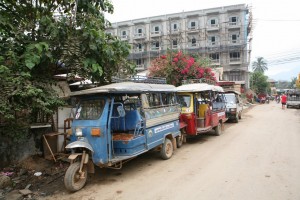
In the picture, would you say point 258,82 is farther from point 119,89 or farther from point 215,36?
point 119,89

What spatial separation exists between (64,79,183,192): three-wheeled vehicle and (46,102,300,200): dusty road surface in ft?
1.48

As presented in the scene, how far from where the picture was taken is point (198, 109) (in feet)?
34.9

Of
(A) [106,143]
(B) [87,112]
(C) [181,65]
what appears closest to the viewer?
(A) [106,143]

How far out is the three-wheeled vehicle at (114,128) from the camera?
5379 millimetres

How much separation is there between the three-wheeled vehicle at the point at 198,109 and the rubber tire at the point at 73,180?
5248 mm

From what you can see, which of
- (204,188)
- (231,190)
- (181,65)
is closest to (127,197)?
(204,188)

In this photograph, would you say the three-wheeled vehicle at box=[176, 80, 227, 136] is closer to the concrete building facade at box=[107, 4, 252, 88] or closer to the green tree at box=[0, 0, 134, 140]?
the green tree at box=[0, 0, 134, 140]

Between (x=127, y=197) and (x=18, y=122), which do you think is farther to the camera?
(x=18, y=122)

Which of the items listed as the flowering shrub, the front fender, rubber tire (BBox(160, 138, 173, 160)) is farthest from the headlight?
the flowering shrub

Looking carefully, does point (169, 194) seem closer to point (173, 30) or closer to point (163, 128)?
point (163, 128)

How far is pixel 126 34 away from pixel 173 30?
10197mm

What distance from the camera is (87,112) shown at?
19.7 ft

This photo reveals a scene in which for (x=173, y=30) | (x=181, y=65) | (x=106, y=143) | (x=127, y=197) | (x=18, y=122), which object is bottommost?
(x=127, y=197)

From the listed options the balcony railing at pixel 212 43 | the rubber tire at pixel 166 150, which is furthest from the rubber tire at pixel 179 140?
the balcony railing at pixel 212 43
